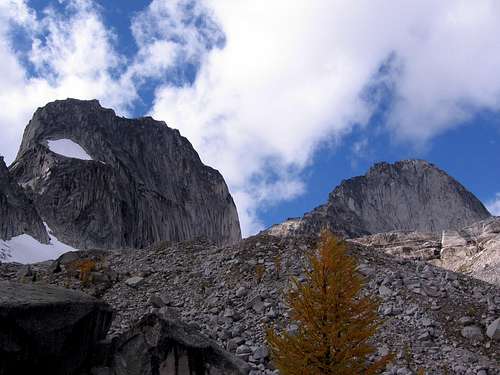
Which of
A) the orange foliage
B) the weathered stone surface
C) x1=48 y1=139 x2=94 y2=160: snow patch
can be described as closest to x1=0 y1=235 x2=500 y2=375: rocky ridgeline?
the weathered stone surface

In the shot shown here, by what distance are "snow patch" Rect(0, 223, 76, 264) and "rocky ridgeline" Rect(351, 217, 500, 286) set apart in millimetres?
54014

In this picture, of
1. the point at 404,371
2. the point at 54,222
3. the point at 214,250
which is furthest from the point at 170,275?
the point at 54,222

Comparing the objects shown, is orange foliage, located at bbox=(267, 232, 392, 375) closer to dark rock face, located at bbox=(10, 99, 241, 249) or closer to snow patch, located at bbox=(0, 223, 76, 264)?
snow patch, located at bbox=(0, 223, 76, 264)

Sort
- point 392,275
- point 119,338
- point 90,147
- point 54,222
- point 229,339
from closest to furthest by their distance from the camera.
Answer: point 119,338 < point 229,339 < point 392,275 < point 54,222 < point 90,147

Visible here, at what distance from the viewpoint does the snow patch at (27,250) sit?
62.4m

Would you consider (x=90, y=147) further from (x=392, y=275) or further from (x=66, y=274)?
(x=392, y=275)

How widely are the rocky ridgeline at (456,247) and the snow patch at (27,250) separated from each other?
177ft

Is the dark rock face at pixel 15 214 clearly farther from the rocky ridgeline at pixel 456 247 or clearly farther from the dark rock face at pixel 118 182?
the rocky ridgeline at pixel 456 247

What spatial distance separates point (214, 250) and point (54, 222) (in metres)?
55.3

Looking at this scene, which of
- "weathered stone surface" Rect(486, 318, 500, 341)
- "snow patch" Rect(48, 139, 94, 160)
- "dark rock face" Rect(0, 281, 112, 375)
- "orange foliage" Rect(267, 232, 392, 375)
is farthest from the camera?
"snow patch" Rect(48, 139, 94, 160)

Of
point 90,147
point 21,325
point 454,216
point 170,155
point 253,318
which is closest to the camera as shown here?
point 21,325

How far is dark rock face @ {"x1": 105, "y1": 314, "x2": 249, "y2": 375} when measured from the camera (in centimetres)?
1653

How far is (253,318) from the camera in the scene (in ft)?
78.0

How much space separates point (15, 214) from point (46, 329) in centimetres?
6131
